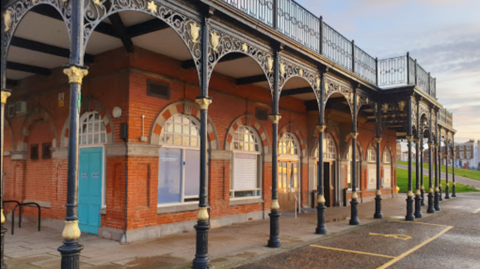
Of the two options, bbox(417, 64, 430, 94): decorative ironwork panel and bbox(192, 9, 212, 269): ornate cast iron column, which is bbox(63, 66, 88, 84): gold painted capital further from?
bbox(417, 64, 430, 94): decorative ironwork panel

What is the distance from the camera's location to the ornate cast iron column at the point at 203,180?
682 cm

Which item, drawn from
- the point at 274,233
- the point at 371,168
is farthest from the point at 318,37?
the point at 371,168

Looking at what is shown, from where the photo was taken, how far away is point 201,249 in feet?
22.5

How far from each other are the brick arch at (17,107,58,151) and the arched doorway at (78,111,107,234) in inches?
49.6

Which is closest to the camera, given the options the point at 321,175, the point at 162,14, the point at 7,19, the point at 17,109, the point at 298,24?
the point at 7,19

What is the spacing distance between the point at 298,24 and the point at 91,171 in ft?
22.7

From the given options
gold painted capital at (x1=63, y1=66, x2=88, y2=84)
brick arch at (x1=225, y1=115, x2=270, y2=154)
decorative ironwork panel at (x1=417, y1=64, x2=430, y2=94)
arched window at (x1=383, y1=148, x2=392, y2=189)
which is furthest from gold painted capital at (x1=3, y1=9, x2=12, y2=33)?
arched window at (x1=383, y1=148, x2=392, y2=189)

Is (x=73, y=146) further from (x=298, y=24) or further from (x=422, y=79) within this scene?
(x=422, y=79)

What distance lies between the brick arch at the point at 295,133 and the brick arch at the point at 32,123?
7.70m

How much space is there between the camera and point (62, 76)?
1093 cm

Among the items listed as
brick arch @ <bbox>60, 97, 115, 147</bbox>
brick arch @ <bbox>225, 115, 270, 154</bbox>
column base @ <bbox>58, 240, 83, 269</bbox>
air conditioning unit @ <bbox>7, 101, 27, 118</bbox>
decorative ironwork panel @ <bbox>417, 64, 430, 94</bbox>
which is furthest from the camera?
decorative ironwork panel @ <bbox>417, 64, 430, 94</bbox>

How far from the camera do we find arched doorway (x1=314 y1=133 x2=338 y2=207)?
17734 mm

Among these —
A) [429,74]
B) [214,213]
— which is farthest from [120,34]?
[429,74]

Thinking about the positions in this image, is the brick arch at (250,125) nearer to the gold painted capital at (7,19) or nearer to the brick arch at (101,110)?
the brick arch at (101,110)
